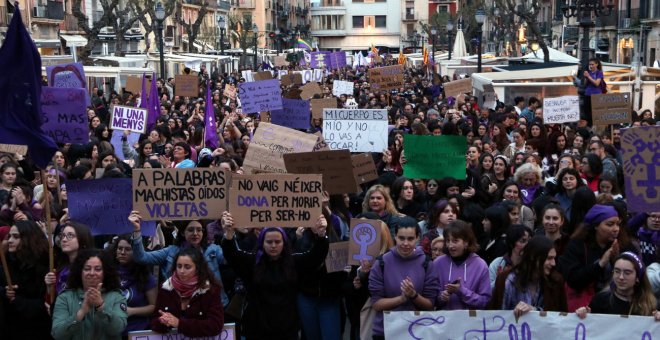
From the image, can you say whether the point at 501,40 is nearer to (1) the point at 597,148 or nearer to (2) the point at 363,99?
(2) the point at 363,99

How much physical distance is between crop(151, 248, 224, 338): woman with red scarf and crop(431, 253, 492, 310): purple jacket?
128 cm

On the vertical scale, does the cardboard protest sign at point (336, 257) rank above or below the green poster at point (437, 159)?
below

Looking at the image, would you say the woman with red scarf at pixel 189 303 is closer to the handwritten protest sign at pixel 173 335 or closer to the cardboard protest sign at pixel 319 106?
the handwritten protest sign at pixel 173 335

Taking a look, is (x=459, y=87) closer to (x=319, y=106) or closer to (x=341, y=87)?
(x=341, y=87)

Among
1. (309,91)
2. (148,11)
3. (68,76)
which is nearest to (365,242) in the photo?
(68,76)

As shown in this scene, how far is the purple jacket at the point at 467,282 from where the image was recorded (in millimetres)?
5996

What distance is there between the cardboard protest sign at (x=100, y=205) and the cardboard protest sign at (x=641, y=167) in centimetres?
329

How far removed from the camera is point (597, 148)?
10828mm

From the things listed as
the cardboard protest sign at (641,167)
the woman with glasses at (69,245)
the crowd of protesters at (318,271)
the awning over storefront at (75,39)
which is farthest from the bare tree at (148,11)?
the cardboard protest sign at (641,167)

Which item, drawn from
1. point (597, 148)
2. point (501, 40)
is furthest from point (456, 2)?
point (597, 148)

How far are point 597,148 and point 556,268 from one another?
15.9 ft

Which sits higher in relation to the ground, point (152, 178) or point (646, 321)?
point (152, 178)

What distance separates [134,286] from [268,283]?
0.78m

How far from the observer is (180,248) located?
6750 millimetres
